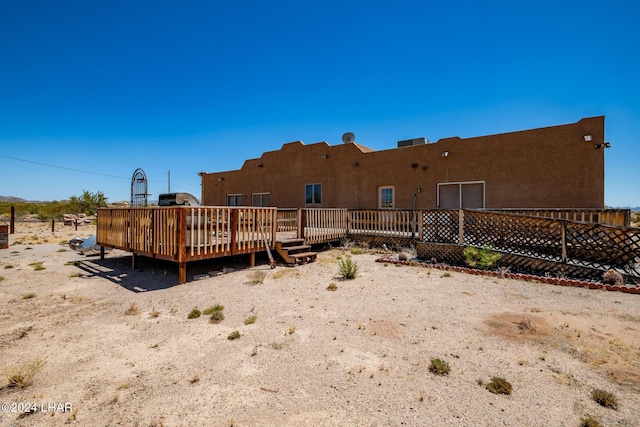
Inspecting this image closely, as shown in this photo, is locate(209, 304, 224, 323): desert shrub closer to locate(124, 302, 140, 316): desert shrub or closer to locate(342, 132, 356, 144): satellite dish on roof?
locate(124, 302, 140, 316): desert shrub

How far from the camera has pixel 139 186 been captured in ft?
45.1

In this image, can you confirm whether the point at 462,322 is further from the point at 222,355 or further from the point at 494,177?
the point at 494,177

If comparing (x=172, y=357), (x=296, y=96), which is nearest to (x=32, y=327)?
(x=172, y=357)

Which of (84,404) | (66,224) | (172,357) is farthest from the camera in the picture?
(66,224)

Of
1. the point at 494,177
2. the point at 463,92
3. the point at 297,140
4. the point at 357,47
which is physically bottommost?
the point at 494,177

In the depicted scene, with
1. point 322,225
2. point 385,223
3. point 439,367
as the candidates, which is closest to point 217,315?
point 439,367

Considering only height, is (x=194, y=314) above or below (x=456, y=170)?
below

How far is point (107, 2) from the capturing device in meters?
10.4

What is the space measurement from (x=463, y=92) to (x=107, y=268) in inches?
700

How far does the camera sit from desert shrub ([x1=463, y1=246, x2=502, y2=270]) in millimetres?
7695

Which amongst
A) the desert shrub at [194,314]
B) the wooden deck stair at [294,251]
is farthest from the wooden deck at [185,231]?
the desert shrub at [194,314]

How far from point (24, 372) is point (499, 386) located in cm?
474

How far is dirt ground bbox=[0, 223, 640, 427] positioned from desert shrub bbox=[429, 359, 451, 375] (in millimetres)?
53

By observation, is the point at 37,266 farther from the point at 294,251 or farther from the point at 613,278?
the point at 613,278
